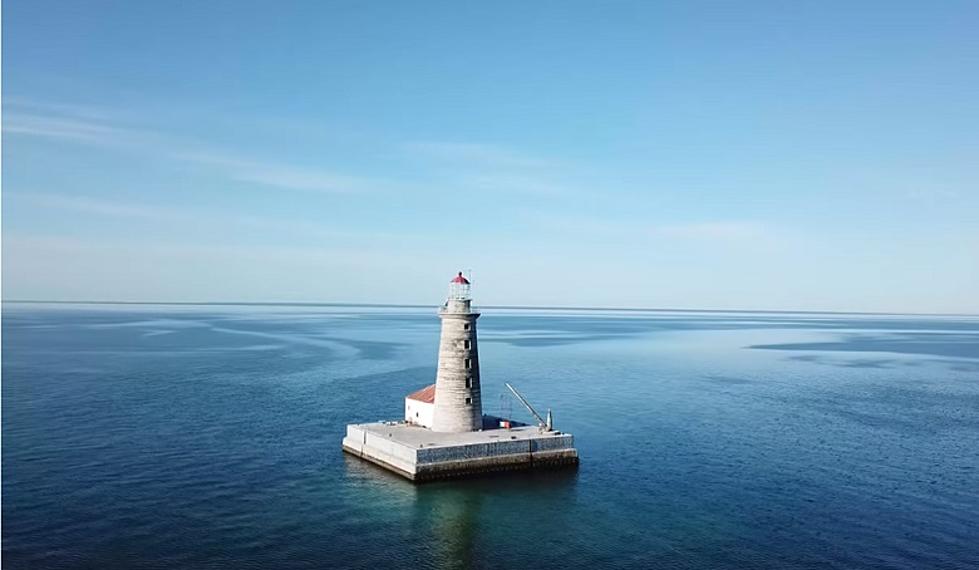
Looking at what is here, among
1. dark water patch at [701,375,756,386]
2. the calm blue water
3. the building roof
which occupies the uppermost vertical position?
the building roof

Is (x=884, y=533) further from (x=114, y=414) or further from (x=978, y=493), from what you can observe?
(x=114, y=414)

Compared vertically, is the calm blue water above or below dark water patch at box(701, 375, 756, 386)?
below

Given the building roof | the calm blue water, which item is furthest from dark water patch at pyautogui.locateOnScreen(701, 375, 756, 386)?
the building roof

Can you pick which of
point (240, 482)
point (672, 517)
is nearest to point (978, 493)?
point (672, 517)

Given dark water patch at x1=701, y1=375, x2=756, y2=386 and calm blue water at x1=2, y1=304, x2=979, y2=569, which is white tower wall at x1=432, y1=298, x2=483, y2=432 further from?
dark water patch at x1=701, y1=375, x2=756, y2=386

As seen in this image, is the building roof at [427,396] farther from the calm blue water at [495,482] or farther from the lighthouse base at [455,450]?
the calm blue water at [495,482]

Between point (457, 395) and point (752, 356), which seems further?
point (752, 356)

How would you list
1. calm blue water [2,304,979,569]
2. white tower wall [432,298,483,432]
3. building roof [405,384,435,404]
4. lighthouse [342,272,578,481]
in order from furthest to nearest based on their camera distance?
1. building roof [405,384,435,404]
2. white tower wall [432,298,483,432]
3. lighthouse [342,272,578,481]
4. calm blue water [2,304,979,569]

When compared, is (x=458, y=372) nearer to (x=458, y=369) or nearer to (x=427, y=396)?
(x=458, y=369)
